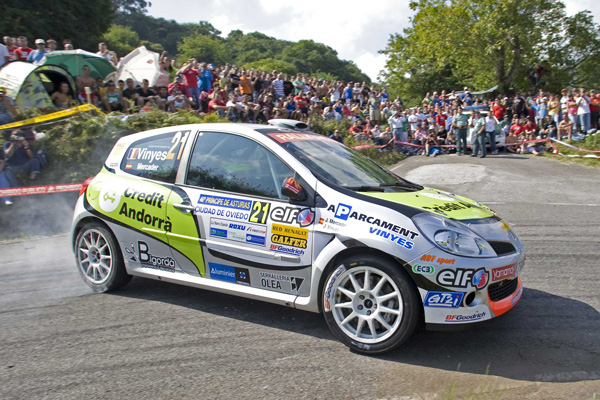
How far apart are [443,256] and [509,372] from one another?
96 centimetres

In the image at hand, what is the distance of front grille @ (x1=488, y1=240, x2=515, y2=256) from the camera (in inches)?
170

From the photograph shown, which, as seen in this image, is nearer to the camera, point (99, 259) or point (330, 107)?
point (99, 259)

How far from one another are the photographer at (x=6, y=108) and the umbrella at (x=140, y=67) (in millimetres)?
5456

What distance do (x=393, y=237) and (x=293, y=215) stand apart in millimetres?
911

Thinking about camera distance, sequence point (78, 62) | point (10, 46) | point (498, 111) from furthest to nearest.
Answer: point (498, 111) < point (78, 62) < point (10, 46)

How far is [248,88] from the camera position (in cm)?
1953

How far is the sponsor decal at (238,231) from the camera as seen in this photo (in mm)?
4699

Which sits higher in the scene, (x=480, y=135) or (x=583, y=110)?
(x=583, y=110)

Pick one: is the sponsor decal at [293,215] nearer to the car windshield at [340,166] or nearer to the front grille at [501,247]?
the car windshield at [340,166]

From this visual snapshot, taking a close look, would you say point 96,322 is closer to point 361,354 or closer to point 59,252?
point 361,354

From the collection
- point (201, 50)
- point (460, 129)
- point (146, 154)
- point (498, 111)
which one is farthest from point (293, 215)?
point (201, 50)

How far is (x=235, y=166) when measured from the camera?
16.6 feet

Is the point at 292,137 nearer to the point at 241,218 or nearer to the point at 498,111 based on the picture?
the point at 241,218

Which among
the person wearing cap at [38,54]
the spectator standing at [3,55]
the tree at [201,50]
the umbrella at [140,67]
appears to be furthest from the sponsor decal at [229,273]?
the tree at [201,50]
